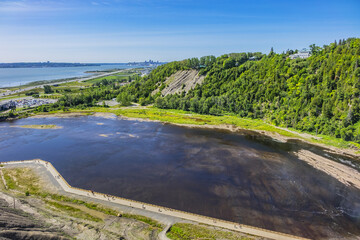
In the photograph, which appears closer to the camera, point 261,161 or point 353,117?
point 261,161

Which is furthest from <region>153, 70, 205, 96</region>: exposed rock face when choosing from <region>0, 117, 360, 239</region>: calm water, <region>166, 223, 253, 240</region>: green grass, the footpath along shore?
<region>166, 223, 253, 240</region>: green grass

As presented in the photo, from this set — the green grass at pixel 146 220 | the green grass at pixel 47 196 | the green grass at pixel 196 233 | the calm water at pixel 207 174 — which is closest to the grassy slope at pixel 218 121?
the calm water at pixel 207 174

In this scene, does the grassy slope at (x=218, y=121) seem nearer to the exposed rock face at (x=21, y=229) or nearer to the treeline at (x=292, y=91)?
the treeline at (x=292, y=91)

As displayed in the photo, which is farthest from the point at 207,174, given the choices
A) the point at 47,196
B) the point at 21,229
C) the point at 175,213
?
the point at 21,229

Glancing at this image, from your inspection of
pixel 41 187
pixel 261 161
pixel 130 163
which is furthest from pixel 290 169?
pixel 41 187

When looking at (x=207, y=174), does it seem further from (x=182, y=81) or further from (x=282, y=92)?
(x=182, y=81)

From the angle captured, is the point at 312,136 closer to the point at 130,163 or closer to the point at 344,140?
the point at 344,140
